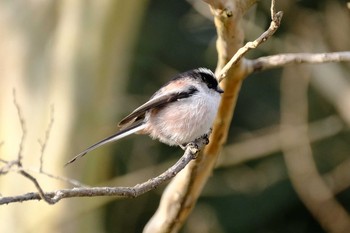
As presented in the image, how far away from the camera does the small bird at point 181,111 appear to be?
4.74 metres

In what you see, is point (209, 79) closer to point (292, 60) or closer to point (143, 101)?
point (292, 60)

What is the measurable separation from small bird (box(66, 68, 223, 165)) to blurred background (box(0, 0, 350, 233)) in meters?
1.83

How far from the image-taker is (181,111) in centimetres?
486

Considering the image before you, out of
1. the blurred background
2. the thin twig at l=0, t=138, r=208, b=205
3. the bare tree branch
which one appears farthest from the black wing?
the blurred background

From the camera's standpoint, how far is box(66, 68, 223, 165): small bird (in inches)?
187

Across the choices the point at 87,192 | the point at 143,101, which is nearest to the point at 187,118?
the point at 87,192

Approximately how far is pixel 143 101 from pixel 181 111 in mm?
4695

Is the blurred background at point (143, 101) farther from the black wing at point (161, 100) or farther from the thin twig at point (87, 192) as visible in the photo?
the thin twig at point (87, 192)

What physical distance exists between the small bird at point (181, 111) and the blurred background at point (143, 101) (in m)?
1.83

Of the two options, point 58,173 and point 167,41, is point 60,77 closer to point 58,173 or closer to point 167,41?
point 58,173

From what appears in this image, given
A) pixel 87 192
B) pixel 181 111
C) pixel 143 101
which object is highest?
pixel 87 192

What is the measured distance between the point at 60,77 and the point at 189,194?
2.73 m

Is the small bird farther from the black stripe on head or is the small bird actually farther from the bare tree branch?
the bare tree branch

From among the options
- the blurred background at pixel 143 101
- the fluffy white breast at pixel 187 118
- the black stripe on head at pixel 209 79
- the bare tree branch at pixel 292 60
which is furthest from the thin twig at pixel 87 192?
the blurred background at pixel 143 101
